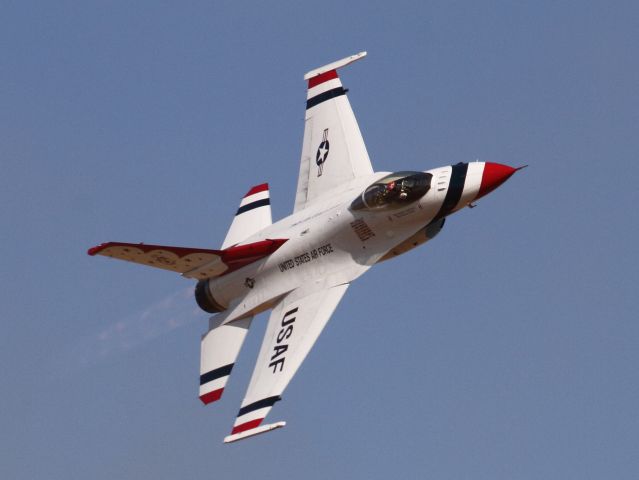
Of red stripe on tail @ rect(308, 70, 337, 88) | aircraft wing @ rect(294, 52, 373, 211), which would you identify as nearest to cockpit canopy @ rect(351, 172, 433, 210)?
aircraft wing @ rect(294, 52, 373, 211)

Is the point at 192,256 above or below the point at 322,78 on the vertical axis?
below

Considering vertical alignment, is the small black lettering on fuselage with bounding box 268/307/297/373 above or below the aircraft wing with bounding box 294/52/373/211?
below

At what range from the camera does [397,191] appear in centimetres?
4206

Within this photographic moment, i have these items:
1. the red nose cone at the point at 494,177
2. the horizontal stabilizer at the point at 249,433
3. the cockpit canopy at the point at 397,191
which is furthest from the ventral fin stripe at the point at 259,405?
the red nose cone at the point at 494,177

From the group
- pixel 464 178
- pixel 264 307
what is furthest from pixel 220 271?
pixel 464 178

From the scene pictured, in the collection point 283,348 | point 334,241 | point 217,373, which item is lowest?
point 217,373

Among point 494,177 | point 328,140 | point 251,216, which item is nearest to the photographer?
point 494,177

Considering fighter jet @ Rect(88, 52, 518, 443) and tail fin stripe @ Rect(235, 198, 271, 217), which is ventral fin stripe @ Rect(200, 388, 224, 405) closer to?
fighter jet @ Rect(88, 52, 518, 443)

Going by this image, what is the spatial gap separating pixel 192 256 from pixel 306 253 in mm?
3391

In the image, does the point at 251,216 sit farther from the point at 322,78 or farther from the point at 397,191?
the point at 397,191

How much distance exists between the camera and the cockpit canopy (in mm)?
42031

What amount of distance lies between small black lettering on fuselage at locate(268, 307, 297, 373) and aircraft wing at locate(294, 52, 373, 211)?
164 inches

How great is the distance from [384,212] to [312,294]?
3171 mm

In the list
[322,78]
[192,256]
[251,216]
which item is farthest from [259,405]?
[322,78]
